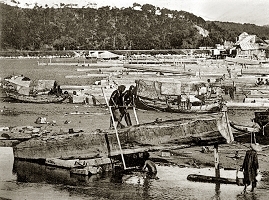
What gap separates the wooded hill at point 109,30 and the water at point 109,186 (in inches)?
5577

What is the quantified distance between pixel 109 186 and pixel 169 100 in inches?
676

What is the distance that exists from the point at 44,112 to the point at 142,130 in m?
16.3

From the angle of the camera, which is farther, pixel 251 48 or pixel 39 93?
pixel 251 48

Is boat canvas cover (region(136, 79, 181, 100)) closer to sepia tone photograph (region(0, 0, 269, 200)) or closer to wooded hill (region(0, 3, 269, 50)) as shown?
sepia tone photograph (region(0, 0, 269, 200))

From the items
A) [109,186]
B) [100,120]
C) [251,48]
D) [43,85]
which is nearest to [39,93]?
[43,85]

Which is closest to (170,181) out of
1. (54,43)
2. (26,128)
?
(26,128)

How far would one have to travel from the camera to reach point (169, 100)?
2838 cm

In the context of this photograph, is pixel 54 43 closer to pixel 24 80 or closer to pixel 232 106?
pixel 24 80

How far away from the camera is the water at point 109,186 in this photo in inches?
420

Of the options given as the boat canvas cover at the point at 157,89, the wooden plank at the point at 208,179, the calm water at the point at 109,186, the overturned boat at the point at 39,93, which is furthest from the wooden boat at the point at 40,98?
the wooden plank at the point at 208,179

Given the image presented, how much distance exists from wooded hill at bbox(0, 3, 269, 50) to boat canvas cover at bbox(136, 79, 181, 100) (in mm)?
126788

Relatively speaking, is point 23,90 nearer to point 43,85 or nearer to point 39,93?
point 43,85

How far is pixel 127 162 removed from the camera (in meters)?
13.4

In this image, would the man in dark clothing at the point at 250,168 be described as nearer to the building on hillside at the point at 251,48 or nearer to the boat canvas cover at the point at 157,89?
the boat canvas cover at the point at 157,89
